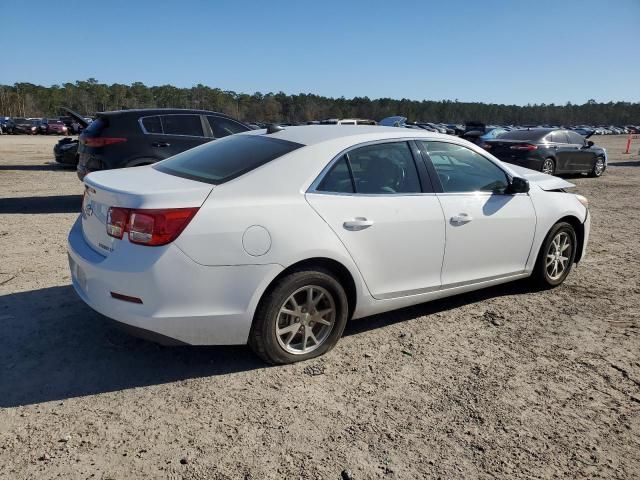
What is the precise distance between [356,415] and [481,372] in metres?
1.04

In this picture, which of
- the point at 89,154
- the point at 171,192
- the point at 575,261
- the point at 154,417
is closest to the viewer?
the point at 154,417

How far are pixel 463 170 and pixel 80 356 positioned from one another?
3231 millimetres

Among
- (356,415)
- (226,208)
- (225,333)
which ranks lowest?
(356,415)

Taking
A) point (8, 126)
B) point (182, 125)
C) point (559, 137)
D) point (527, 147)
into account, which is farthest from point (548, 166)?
point (8, 126)

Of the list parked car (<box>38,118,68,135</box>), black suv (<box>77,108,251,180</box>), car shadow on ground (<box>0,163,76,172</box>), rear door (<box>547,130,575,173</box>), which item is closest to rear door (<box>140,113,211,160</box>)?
black suv (<box>77,108,251,180</box>)

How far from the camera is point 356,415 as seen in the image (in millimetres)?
2949

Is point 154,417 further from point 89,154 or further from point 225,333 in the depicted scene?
point 89,154

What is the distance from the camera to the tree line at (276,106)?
11894 centimetres

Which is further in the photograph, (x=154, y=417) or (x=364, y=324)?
(x=364, y=324)

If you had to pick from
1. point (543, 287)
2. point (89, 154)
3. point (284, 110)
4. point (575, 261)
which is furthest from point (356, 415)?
point (284, 110)

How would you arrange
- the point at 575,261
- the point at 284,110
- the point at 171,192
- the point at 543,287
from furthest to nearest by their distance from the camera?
the point at 284,110 < the point at 575,261 < the point at 543,287 < the point at 171,192

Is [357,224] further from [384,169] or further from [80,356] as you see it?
[80,356]

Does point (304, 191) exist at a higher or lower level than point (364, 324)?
higher

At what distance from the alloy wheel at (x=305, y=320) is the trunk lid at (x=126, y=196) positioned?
0.89 meters
